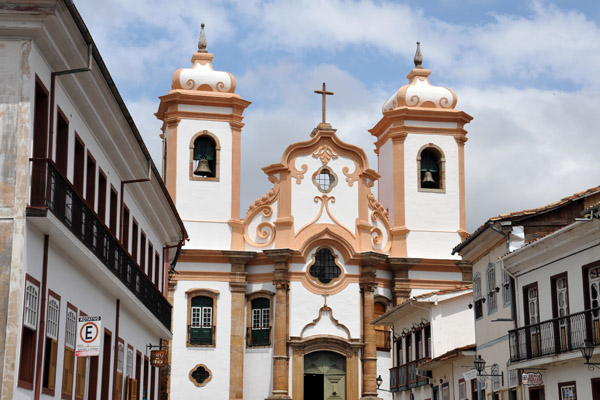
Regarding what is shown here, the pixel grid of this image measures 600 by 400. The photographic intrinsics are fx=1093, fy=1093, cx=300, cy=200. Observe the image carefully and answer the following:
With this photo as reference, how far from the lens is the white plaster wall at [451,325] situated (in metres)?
36.9

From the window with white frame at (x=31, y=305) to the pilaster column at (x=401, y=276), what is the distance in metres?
33.4

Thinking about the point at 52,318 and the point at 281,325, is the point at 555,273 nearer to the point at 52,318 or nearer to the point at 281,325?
the point at 52,318

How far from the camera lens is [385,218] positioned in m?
51.6

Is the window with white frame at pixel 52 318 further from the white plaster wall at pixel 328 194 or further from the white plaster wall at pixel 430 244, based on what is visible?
the white plaster wall at pixel 430 244

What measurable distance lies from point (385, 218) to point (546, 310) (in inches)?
1040

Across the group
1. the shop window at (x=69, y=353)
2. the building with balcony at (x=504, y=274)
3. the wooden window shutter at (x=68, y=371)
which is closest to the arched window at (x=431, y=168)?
the building with balcony at (x=504, y=274)

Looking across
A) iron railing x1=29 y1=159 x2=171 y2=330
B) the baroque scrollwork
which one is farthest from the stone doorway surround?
iron railing x1=29 y1=159 x2=171 y2=330

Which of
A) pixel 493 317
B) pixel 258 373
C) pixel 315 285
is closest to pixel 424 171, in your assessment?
pixel 315 285

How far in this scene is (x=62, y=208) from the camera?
1811 centimetres

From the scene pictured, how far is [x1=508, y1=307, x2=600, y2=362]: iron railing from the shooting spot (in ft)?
73.3

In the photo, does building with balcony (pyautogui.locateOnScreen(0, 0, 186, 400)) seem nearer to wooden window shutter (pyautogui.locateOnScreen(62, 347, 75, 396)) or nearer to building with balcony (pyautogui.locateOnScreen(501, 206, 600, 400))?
wooden window shutter (pyautogui.locateOnScreen(62, 347, 75, 396))

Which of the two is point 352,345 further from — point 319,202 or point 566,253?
point 566,253

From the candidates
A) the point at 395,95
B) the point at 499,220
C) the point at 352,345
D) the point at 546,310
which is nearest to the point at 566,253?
the point at 546,310

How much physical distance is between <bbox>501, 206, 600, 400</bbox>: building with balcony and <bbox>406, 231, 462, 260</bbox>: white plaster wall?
23.6 metres
